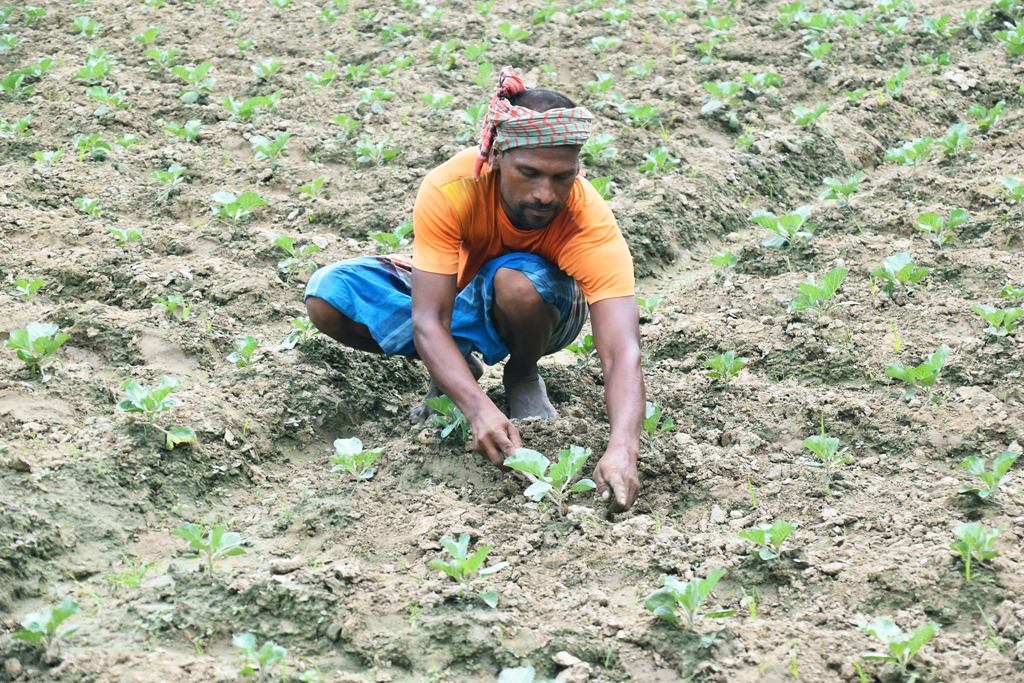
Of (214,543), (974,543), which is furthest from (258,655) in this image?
(974,543)

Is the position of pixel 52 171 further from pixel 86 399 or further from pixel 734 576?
pixel 734 576

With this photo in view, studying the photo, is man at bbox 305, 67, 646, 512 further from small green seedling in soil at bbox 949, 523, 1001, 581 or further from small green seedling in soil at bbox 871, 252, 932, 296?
small green seedling in soil at bbox 871, 252, 932, 296

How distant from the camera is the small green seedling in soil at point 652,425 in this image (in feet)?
9.20

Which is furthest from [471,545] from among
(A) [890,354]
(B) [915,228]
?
(B) [915,228]

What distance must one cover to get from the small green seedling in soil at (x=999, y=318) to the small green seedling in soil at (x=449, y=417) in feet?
5.94

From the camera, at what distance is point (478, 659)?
6.84ft

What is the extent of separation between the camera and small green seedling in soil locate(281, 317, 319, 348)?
337cm

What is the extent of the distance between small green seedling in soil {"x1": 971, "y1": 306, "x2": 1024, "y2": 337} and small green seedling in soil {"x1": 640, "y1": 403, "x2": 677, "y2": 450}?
1180mm

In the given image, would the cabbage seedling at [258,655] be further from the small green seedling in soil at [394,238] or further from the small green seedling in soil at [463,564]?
the small green seedling in soil at [394,238]

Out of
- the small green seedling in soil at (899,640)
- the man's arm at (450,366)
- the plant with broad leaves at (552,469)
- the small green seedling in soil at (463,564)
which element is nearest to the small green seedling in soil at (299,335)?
the man's arm at (450,366)

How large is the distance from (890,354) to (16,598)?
2802 millimetres

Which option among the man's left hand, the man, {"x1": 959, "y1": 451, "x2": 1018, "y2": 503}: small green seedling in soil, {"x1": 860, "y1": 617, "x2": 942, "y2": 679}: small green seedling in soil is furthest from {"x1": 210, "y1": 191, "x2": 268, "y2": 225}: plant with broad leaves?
{"x1": 860, "y1": 617, "x2": 942, "y2": 679}: small green seedling in soil

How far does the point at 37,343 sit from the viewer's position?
9.67 ft

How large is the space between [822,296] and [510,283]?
4.41 ft
